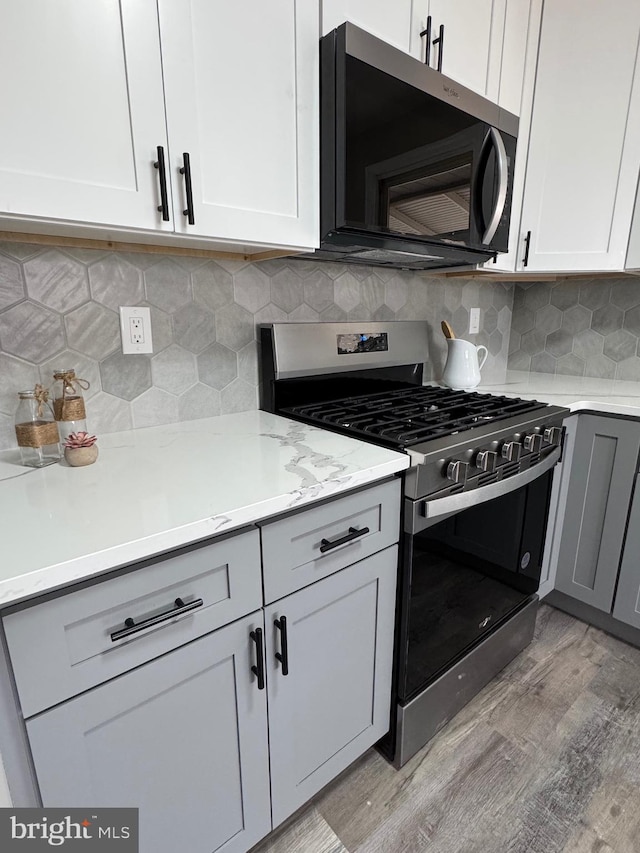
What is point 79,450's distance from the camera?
98 centimetres

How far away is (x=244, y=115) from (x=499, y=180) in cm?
79

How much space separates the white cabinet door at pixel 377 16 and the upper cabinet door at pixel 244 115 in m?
0.04

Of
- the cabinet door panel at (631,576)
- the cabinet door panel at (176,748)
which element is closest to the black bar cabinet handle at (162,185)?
the cabinet door panel at (176,748)

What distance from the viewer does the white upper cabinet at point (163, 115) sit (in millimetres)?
757

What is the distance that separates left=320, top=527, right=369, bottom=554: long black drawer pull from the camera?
36.9 inches

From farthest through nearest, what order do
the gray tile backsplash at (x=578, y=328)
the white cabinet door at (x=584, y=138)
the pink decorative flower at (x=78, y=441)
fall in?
the gray tile backsplash at (x=578, y=328), the white cabinet door at (x=584, y=138), the pink decorative flower at (x=78, y=441)

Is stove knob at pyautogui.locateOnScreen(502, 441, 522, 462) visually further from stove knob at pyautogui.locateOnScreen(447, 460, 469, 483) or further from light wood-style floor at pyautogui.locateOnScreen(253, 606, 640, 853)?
light wood-style floor at pyautogui.locateOnScreen(253, 606, 640, 853)

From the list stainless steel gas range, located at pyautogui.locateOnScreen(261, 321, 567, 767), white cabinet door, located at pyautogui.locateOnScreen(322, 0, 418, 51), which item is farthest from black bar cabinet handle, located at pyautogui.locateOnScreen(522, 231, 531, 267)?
white cabinet door, located at pyautogui.locateOnScreen(322, 0, 418, 51)

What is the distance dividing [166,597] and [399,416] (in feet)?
2.68

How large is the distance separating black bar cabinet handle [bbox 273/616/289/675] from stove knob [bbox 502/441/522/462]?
73 cm

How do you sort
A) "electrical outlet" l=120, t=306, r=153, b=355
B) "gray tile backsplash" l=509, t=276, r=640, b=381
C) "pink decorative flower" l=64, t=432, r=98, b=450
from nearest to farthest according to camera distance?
"pink decorative flower" l=64, t=432, r=98, b=450
"electrical outlet" l=120, t=306, r=153, b=355
"gray tile backsplash" l=509, t=276, r=640, b=381

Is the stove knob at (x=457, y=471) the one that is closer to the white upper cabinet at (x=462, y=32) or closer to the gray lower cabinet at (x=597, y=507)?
the gray lower cabinet at (x=597, y=507)

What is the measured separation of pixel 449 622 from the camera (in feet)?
4.25

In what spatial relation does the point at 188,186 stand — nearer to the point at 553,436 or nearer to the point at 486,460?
the point at 486,460
